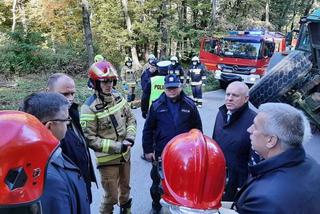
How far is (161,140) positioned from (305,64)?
4.97m

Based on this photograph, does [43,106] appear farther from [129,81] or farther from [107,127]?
[129,81]

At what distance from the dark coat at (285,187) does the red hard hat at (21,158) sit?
1.07 meters

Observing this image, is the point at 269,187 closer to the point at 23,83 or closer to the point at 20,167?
the point at 20,167

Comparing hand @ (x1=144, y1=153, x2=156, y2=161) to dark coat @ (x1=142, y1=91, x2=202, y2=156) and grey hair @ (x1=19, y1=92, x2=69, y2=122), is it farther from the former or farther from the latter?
grey hair @ (x1=19, y1=92, x2=69, y2=122)

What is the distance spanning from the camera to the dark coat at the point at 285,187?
1810 mm

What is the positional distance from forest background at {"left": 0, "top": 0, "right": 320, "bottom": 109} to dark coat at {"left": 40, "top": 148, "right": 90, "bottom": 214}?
14589mm

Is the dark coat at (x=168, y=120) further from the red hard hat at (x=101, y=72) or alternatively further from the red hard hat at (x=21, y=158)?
the red hard hat at (x=21, y=158)

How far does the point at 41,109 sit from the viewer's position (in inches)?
78.7

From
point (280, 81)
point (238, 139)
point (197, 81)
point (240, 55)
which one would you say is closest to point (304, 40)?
point (280, 81)

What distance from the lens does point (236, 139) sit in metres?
3.41

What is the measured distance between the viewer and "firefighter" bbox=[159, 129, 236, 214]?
6.21 ft

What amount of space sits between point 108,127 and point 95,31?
64.0ft

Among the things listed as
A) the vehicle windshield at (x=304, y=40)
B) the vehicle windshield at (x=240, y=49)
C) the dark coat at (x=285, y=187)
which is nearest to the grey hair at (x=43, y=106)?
the dark coat at (x=285, y=187)

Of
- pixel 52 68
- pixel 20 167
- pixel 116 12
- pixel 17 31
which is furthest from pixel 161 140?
pixel 116 12
